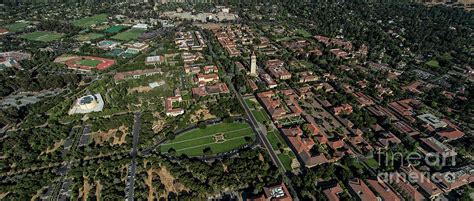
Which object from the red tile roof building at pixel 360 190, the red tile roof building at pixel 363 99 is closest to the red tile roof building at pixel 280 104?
the red tile roof building at pixel 363 99

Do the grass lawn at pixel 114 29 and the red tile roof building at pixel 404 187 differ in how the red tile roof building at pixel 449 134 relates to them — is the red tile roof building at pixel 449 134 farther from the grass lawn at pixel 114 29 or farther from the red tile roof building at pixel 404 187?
the grass lawn at pixel 114 29

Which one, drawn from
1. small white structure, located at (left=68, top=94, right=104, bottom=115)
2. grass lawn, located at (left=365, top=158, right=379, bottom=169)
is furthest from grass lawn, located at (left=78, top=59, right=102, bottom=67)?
grass lawn, located at (left=365, top=158, right=379, bottom=169)

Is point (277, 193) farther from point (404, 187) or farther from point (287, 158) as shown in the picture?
point (404, 187)

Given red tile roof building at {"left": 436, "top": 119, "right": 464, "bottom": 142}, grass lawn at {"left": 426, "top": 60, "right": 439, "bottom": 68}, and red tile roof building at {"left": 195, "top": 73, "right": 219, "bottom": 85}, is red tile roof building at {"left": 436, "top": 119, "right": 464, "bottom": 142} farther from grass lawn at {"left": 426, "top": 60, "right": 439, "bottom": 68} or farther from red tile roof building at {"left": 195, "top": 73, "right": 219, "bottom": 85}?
red tile roof building at {"left": 195, "top": 73, "right": 219, "bottom": 85}

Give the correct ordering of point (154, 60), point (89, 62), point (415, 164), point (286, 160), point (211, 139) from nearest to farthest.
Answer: point (415, 164)
point (286, 160)
point (211, 139)
point (154, 60)
point (89, 62)

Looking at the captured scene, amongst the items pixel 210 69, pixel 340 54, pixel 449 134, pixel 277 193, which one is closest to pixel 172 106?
pixel 210 69

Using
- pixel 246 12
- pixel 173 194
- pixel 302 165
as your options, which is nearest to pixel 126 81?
pixel 173 194

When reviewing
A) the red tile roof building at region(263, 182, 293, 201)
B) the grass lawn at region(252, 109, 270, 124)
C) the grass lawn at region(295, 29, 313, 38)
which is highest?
the grass lawn at region(295, 29, 313, 38)
